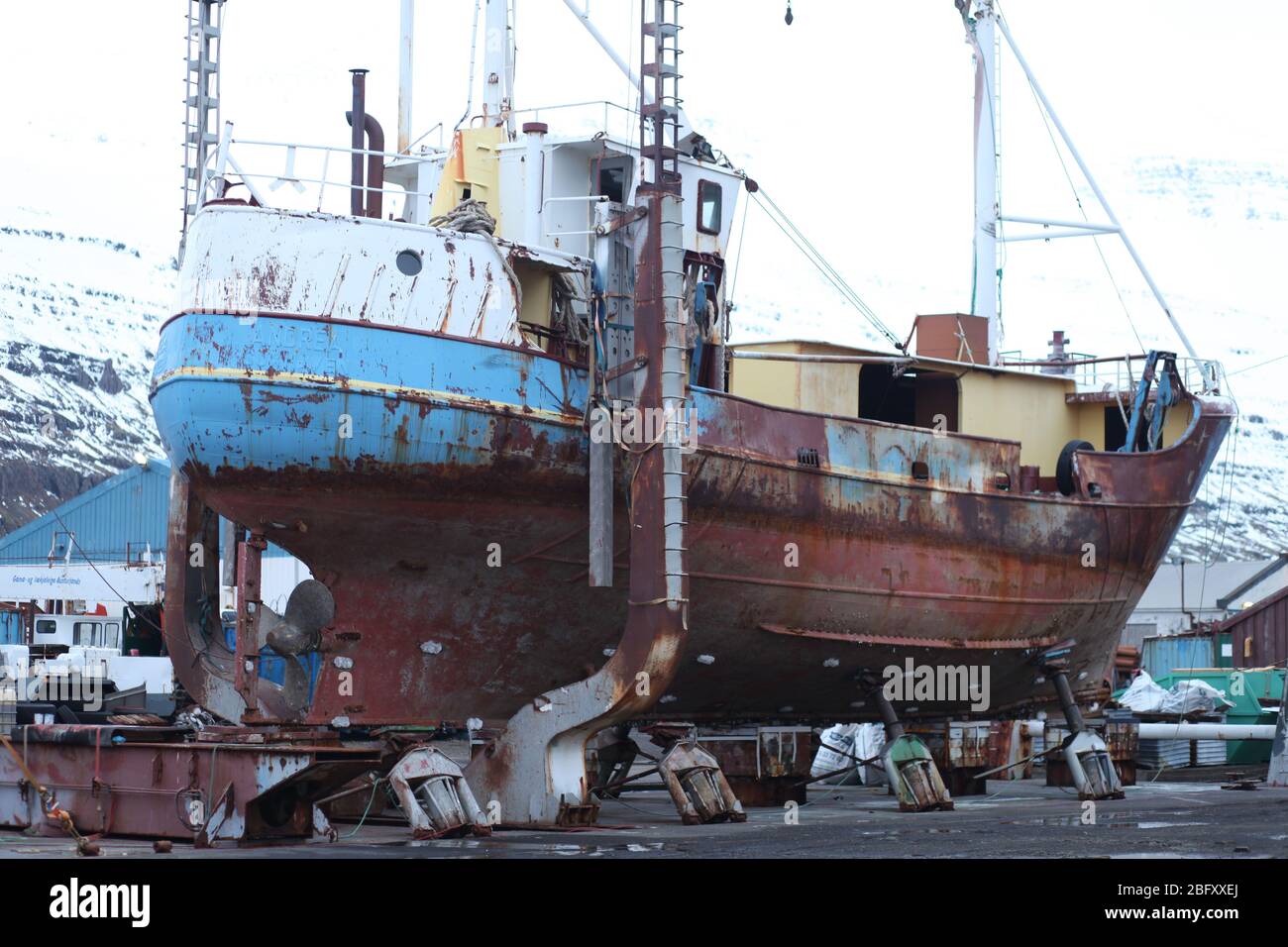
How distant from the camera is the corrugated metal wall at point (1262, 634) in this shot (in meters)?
36.6

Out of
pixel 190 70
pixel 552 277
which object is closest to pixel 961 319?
pixel 552 277

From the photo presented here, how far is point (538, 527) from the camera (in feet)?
55.4

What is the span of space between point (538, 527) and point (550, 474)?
0.54m

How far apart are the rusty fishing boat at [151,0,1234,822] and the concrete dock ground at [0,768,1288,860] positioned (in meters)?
1.28

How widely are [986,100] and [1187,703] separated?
9250mm

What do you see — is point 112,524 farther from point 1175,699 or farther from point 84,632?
point 1175,699

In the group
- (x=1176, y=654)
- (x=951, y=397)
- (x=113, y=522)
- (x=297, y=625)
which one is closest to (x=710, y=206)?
(x=951, y=397)

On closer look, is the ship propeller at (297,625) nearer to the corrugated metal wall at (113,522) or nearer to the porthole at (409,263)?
the porthole at (409,263)

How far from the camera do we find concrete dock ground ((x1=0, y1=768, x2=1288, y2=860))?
1277 cm

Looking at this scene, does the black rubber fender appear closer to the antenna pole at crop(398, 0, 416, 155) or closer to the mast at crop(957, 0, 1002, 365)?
the mast at crop(957, 0, 1002, 365)

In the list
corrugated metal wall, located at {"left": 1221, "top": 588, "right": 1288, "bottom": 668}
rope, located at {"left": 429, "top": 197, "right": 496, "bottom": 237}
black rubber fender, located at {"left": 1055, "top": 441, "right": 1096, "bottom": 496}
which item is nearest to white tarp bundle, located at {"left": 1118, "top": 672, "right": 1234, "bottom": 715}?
black rubber fender, located at {"left": 1055, "top": 441, "right": 1096, "bottom": 496}

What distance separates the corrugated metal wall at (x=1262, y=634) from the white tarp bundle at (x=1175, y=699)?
12.1 metres
